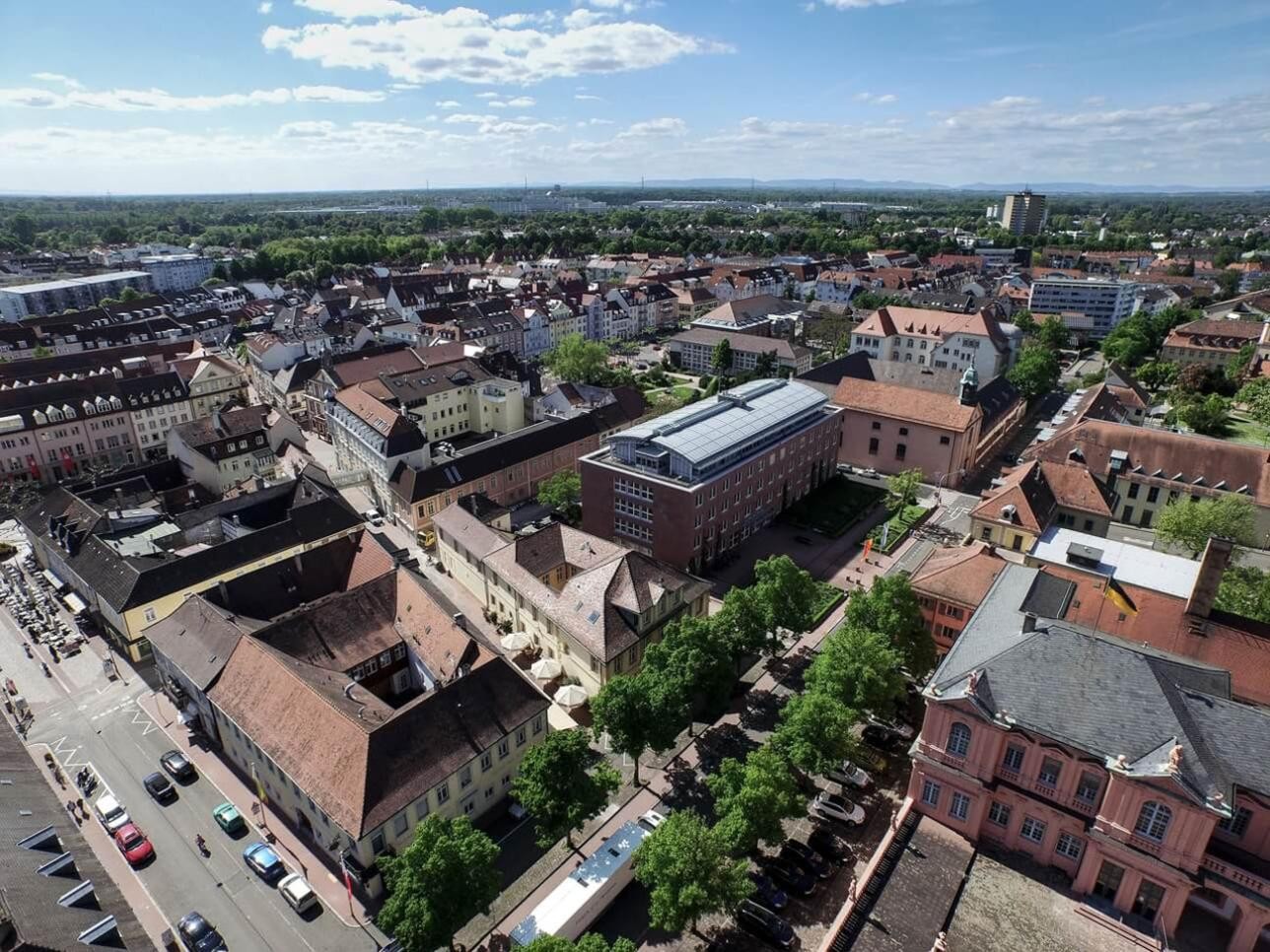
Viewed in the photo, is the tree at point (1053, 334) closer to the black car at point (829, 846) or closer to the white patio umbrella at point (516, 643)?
the white patio umbrella at point (516, 643)

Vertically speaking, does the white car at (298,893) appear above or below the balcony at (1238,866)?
below

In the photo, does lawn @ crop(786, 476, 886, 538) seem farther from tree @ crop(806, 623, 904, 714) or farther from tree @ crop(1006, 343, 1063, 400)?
tree @ crop(1006, 343, 1063, 400)

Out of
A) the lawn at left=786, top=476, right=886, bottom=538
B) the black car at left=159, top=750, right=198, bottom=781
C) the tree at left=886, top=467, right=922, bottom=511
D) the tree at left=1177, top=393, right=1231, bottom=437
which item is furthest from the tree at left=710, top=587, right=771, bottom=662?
the tree at left=1177, top=393, right=1231, bottom=437

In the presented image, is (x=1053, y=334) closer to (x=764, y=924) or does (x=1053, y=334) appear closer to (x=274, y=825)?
(x=764, y=924)

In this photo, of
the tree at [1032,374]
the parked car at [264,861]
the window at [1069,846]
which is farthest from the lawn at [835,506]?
the parked car at [264,861]

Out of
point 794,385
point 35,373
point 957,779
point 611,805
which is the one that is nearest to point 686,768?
point 611,805

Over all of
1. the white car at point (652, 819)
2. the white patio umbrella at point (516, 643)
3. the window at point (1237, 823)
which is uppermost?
the window at point (1237, 823)

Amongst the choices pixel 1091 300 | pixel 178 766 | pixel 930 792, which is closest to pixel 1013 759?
pixel 930 792
